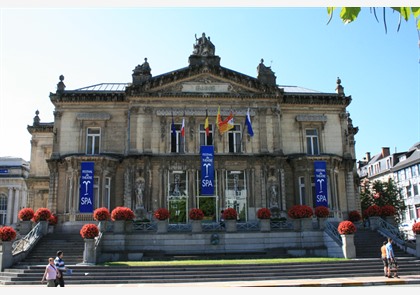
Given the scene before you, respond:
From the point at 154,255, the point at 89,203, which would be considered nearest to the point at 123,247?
Answer: the point at 154,255

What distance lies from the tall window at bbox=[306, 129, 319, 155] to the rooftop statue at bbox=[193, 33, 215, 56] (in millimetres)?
10494

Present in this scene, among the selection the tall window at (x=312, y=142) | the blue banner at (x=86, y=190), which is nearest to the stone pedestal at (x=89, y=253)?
the blue banner at (x=86, y=190)

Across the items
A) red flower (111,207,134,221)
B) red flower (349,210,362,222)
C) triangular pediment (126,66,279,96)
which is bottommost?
red flower (349,210,362,222)

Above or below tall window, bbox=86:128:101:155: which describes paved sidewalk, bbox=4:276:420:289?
below

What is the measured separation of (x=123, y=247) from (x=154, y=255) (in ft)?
6.38

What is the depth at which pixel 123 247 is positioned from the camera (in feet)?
82.4

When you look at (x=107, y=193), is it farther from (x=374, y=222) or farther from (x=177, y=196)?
(x=374, y=222)

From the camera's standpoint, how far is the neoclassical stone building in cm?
3125

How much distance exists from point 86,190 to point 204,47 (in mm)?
14830

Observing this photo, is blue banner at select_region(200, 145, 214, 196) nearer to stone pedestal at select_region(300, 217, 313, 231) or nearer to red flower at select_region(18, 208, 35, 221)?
stone pedestal at select_region(300, 217, 313, 231)

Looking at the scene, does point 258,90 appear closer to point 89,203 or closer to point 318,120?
point 318,120

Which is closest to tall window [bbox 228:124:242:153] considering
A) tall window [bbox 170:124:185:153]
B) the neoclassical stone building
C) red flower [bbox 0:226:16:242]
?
the neoclassical stone building

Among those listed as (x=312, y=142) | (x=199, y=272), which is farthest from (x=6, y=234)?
(x=312, y=142)

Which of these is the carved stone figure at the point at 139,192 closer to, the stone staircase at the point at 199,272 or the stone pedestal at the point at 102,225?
the stone pedestal at the point at 102,225
